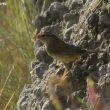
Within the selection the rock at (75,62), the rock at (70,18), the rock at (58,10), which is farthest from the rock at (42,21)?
the rock at (70,18)

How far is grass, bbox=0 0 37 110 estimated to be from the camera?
22.4 ft

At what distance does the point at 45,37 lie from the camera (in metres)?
5.77

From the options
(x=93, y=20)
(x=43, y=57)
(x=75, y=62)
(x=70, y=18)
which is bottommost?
(x=43, y=57)

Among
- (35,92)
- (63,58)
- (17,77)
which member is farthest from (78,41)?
(17,77)

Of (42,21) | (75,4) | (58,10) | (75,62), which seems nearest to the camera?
(75,62)

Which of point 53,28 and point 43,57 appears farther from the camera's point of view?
point 53,28

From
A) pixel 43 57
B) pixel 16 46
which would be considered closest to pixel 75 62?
pixel 43 57

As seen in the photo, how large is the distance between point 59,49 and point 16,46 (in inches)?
73.2

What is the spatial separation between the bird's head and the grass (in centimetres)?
105

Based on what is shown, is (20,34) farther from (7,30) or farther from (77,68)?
(77,68)

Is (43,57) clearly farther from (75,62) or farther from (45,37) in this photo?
(75,62)

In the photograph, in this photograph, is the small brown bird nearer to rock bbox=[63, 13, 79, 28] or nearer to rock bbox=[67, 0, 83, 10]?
rock bbox=[63, 13, 79, 28]

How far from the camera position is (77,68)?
16.9 ft

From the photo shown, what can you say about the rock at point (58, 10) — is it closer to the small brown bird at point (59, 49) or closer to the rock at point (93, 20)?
the small brown bird at point (59, 49)
